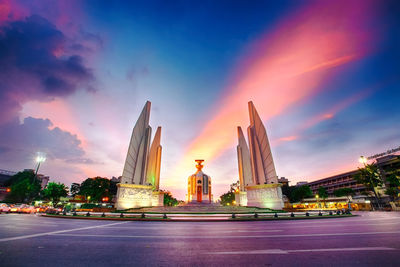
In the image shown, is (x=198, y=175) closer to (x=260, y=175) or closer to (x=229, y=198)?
(x=260, y=175)

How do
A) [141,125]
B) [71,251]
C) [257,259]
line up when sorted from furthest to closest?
[141,125] < [71,251] < [257,259]

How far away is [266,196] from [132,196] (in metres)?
24.8

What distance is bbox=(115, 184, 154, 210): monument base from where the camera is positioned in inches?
1284

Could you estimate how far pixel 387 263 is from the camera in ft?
11.8

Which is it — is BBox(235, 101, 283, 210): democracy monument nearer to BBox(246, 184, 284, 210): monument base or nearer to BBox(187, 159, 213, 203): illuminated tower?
BBox(246, 184, 284, 210): monument base

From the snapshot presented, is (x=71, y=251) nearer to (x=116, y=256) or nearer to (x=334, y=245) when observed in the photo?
(x=116, y=256)

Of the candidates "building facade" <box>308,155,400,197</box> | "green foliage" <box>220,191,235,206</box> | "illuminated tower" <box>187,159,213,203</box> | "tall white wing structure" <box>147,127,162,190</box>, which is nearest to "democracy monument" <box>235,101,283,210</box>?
"illuminated tower" <box>187,159,213,203</box>

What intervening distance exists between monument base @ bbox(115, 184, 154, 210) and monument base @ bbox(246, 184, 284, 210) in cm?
2045

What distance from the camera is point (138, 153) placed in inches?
1634

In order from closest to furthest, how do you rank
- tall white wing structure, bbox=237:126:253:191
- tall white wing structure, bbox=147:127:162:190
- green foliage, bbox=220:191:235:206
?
tall white wing structure, bbox=147:127:162:190, tall white wing structure, bbox=237:126:253:191, green foliage, bbox=220:191:235:206

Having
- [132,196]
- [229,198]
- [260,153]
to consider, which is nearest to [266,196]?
[260,153]

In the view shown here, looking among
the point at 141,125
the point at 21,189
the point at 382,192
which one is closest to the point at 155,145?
the point at 141,125

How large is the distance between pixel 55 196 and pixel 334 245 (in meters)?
66.1

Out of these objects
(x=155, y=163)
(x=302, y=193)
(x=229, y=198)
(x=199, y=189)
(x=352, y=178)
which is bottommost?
(x=229, y=198)
